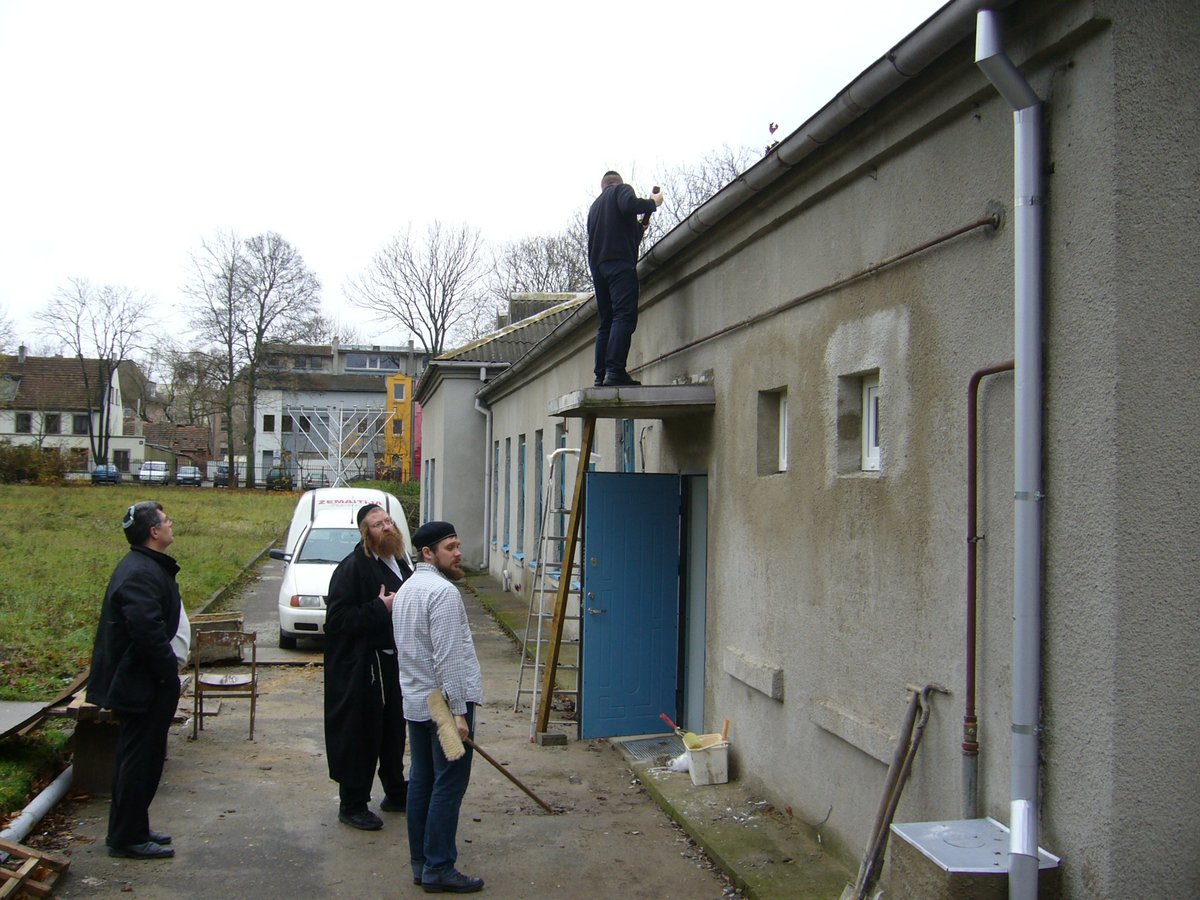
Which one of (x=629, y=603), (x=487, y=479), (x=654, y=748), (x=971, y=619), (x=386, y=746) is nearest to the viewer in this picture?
(x=971, y=619)

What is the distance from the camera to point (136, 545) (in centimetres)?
599

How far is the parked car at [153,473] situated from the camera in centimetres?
6674

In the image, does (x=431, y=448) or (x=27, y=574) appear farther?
(x=431, y=448)

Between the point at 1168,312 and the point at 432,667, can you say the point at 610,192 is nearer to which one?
the point at 432,667

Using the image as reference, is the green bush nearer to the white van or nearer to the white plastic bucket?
the white van

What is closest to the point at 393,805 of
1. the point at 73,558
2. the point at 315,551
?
the point at 315,551

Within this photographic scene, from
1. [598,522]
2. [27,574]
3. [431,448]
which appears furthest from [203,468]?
[598,522]

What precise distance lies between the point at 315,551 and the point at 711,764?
8.40 metres

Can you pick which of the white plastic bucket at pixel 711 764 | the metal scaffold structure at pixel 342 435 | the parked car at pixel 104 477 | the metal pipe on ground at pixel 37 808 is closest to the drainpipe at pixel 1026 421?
the white plastic bucket at pixel 711 764

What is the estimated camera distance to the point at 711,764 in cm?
716

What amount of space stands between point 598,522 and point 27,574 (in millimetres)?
13737

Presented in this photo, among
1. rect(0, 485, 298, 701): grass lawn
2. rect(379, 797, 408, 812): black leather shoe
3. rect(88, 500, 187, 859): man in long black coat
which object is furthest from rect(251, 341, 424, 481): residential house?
rect(88, 500, 187, 859): man in long black coat

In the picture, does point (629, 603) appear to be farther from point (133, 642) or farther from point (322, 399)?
point (322, 399)

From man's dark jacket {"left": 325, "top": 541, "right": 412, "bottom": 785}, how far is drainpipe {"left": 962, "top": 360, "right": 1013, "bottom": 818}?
3405mm
